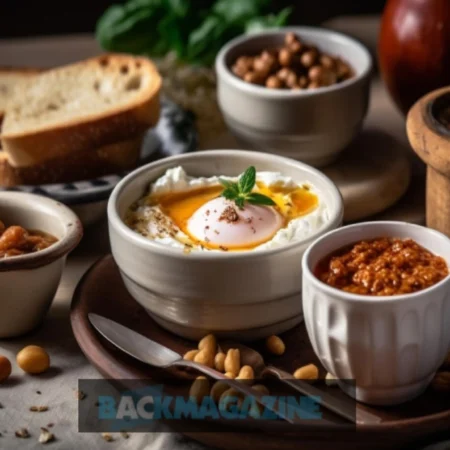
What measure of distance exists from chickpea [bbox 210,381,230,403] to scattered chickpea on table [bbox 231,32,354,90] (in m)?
1.10

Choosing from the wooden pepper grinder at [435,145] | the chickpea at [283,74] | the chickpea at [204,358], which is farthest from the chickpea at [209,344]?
the chickpea at [283,74]

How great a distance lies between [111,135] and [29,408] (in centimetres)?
99

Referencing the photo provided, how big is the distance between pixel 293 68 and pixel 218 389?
124cm

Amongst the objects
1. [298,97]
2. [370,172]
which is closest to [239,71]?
[298,97]

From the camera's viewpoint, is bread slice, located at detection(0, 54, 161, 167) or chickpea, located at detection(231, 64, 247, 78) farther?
chickpea, located at detection(231, 64, 247, 78)

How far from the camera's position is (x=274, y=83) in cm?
280

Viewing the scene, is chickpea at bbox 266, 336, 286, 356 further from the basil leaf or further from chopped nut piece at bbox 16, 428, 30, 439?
chopped nut piece at bbox 16, 428, 30, 439

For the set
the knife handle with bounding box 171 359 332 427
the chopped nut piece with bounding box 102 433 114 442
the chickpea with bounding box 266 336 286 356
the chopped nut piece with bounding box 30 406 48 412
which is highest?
the knife handle with bounding box 171 359 332 427

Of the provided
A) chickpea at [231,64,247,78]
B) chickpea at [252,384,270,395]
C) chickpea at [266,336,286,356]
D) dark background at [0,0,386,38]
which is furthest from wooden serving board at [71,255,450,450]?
dark background at [0,0,386,38]

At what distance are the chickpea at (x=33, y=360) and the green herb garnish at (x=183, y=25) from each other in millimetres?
1435

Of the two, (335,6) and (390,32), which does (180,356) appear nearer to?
(390,32)

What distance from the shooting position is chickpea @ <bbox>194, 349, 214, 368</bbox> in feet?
6.67

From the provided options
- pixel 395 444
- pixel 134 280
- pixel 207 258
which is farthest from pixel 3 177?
pixel 395 444

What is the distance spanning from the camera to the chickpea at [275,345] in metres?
2.11
